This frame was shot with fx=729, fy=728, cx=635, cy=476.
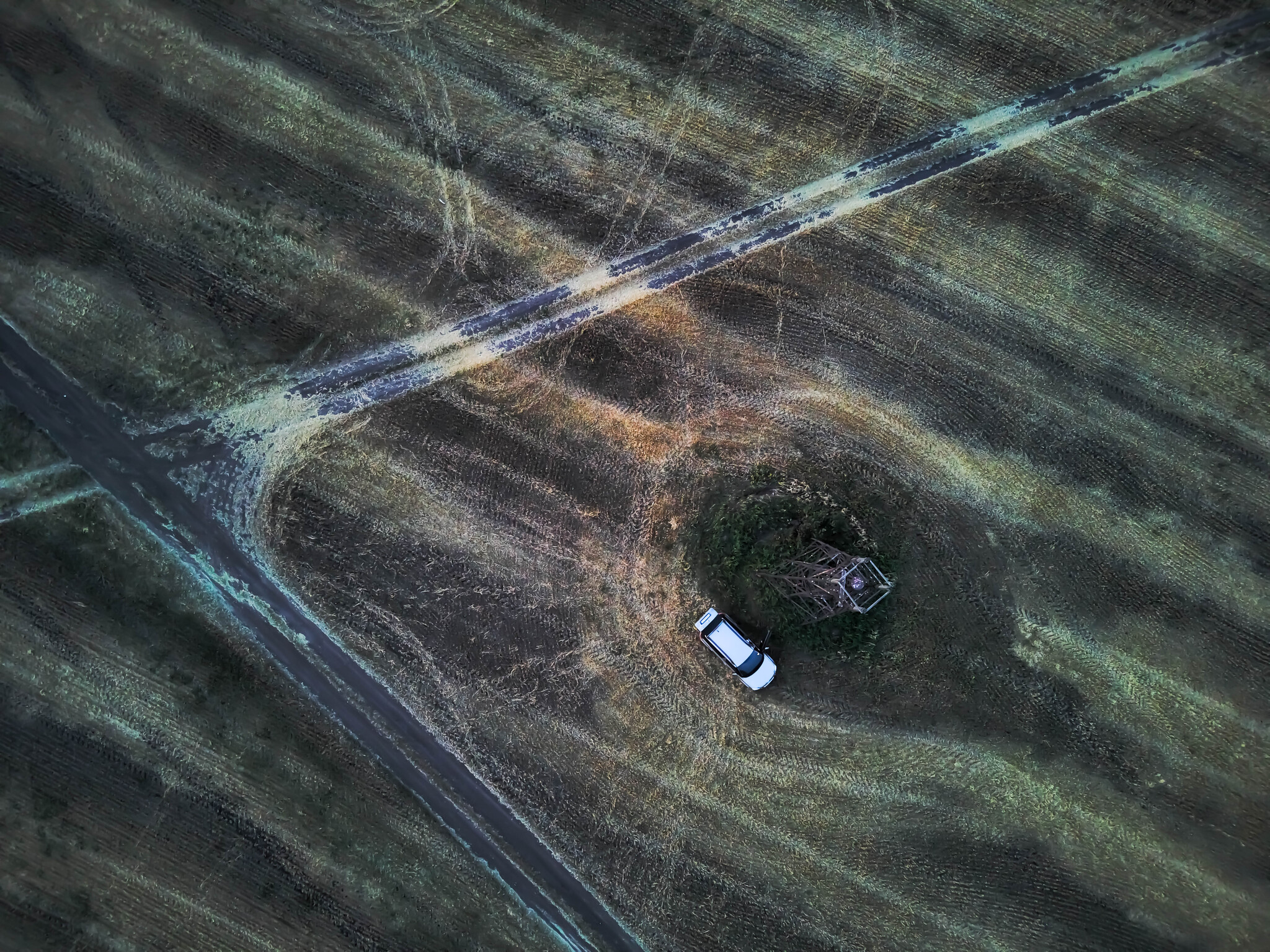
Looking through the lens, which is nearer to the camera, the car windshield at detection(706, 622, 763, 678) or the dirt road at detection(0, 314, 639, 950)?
the car windshield at detection(706, 622, 763, 678)

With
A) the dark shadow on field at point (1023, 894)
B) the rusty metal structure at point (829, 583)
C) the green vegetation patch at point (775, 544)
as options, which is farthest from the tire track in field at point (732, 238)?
the dark shadow on field at point (1023, 894)

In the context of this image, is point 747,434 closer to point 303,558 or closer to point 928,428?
point 928,428

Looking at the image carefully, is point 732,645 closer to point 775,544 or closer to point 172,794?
point 775,544

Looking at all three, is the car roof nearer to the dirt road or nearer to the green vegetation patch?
the green vegetation patch

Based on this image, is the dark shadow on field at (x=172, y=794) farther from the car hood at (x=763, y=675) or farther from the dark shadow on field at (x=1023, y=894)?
the dark shadow on field at (x=1023, y=894)

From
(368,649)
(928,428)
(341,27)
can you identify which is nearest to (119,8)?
(341,27)

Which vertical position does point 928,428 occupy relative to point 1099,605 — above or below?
above

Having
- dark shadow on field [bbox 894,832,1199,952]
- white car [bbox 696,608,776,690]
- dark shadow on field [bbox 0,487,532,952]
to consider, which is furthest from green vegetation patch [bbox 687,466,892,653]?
dark shadow on field [bbox 0,487,532,952]
